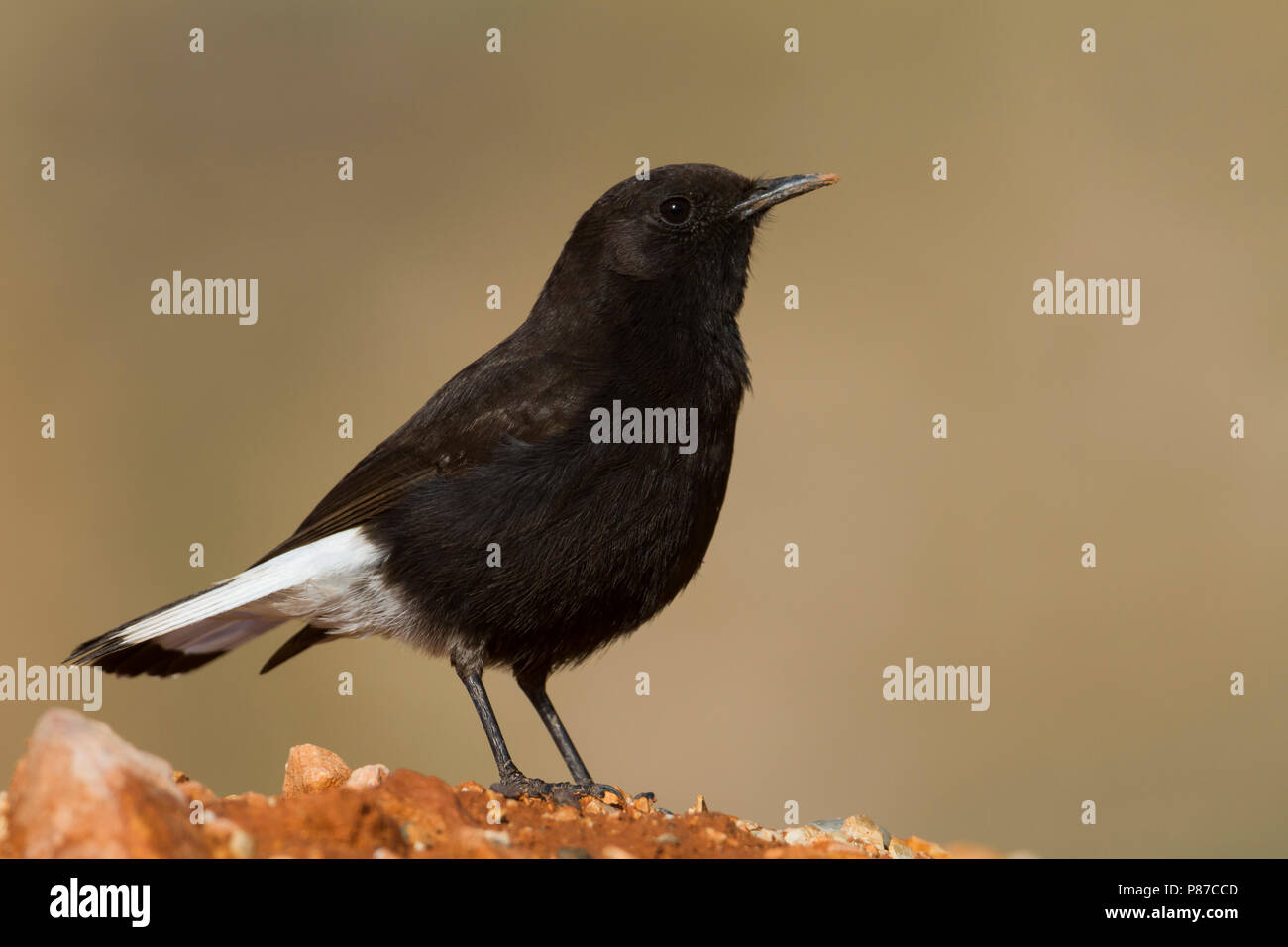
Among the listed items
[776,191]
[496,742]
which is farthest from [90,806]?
[776,191]

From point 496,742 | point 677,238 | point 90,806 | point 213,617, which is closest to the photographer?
point 90,806

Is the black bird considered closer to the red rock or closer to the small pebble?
the small pebble

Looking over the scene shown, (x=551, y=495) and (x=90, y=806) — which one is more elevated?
(x=551, y=495)

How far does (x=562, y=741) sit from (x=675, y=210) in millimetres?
2549

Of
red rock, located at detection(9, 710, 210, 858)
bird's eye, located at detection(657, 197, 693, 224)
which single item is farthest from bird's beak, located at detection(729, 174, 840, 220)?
red rock, located at detection(9, 710, 210, 858)

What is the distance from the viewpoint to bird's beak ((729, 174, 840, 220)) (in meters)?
6.05

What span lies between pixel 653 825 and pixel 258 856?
57.9 inches

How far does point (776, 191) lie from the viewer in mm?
6074

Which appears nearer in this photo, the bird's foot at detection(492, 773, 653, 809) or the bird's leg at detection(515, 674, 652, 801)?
the bird's foot at detection(492, 773, 653, 809)

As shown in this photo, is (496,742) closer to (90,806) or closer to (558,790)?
(558,790)

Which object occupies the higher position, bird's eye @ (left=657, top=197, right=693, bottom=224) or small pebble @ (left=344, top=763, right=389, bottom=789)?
bird's eye @ (left=657, top=197, right=693, bottom=224)

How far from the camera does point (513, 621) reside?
529 centimetres

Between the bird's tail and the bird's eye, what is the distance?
84.0 inches
